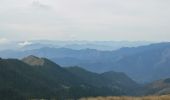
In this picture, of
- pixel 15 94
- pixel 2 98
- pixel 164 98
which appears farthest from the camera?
pixel 15 94

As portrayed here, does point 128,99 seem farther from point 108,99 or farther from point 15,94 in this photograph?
point 15,94

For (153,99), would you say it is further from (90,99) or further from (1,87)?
(1,87)

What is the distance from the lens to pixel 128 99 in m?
61.4

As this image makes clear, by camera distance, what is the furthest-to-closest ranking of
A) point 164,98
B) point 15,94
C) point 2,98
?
point 15,94
point 2,98
point 164,98

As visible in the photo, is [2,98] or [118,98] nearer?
[118,98]

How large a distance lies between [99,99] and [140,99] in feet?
20.9

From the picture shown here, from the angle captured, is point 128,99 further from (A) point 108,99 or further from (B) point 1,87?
(B) point 1,87

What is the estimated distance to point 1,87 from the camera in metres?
197

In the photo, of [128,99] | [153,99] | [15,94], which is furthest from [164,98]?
[15,94]

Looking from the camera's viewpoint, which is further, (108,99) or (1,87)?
(1,87)

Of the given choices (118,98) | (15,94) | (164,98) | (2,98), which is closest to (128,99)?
(118,98)

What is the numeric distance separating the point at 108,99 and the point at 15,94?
132m

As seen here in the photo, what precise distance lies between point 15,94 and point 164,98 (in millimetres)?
136762

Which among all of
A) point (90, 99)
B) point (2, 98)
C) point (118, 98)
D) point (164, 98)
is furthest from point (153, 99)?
point (2, 98)
